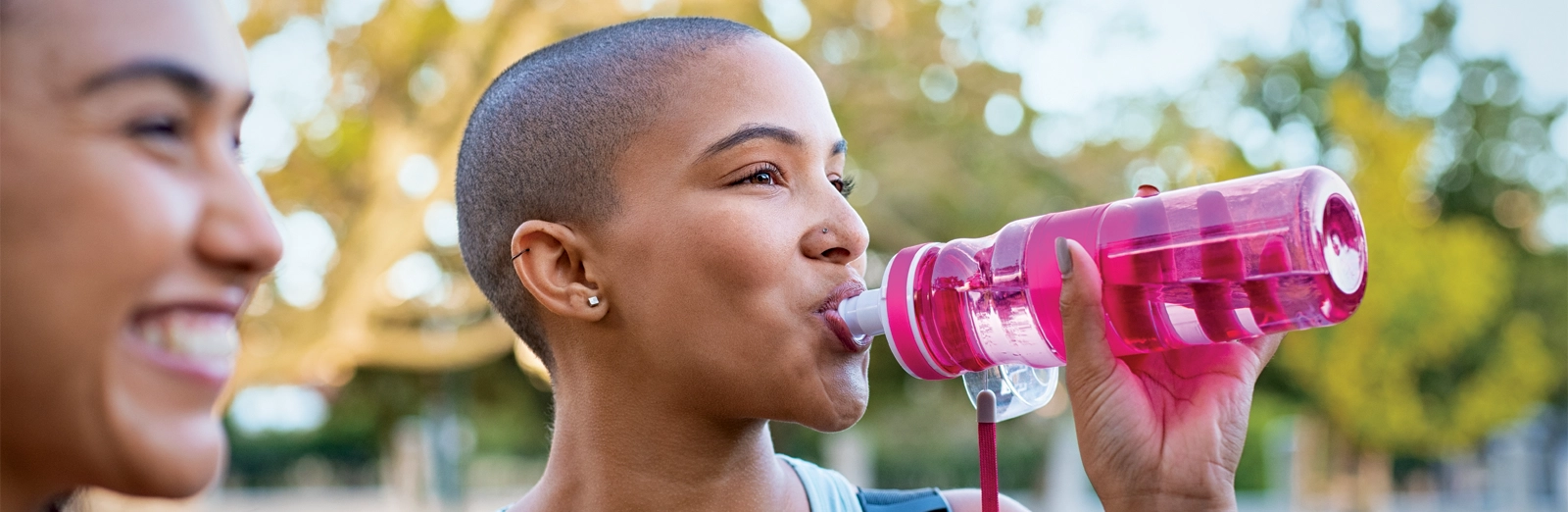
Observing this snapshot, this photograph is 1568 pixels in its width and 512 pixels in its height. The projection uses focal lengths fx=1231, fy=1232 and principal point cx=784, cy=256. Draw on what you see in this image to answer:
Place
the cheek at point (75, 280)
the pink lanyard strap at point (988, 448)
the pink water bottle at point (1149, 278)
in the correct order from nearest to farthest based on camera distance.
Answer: the cheek at point (75, 280), the pink water bottle at point (1149, 278), the pink lanyard strap at point (988, 448)

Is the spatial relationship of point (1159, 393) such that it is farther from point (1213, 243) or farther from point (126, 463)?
point (126, 463)

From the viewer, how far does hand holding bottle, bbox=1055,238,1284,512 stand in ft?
5.54

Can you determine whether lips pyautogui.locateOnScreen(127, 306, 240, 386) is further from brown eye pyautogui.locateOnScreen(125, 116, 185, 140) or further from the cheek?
brown eye pyautogui.locateOnScreen(125, 116, 185, 140)

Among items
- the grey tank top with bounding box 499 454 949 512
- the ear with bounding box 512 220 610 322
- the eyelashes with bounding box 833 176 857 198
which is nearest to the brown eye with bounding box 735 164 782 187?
the eyelashes with bounding box 833 176 857 198

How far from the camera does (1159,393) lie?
6.02ft

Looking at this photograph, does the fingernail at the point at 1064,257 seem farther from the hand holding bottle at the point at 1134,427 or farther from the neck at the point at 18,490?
Answer: the neck at the point at 18,490

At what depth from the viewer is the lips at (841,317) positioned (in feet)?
6.77

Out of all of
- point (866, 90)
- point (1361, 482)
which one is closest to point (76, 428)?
point (866, 90)

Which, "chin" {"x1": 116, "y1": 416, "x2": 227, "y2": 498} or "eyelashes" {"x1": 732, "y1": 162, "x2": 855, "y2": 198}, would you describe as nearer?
"chin" {"x1": 116, "y1": 416, "x2": 227, "y2": 498}

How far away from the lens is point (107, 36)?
106 centimetres

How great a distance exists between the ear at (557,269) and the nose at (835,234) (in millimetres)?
376

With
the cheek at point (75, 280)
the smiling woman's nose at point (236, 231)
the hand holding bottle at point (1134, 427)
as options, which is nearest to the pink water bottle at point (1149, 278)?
the hand holding bottle at point (1134, 427)

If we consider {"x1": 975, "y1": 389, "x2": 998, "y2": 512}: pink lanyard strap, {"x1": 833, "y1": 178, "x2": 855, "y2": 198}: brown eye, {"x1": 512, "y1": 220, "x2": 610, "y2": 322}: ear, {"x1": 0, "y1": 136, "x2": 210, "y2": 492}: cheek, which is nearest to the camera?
{"x1": 0, "y1": 136, "x2": 210, "y2": 492}: cheek

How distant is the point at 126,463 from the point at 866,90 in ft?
31.5
